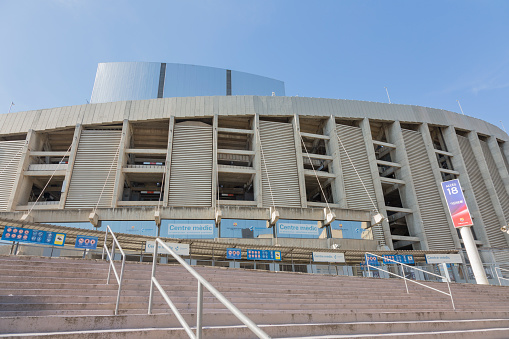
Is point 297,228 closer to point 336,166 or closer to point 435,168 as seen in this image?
point 336,166

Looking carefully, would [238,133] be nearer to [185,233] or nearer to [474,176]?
[185,233]

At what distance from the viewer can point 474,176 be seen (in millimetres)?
34125

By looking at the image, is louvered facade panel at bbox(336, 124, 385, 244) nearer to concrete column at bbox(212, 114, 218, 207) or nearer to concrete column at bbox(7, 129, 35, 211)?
concrete column at bbox(212, 114, 218, 207)

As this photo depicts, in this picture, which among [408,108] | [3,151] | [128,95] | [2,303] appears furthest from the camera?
[128,95]

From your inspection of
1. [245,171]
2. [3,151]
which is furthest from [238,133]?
[3,151]

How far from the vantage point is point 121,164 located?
1024 inches

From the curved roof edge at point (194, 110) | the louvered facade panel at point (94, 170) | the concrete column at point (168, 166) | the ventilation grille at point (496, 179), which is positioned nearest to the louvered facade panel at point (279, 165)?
the curved roof edge at point (194, 110)

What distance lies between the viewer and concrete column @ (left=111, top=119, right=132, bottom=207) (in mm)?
24781

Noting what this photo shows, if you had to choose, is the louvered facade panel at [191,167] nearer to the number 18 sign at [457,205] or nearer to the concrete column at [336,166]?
the concrete column at [336,166]

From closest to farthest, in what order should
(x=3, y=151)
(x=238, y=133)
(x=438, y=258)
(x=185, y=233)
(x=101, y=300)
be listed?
(x=101, y=300)
(x=438, y=258)
(x=185, y=233)
(x=3, y=151)
(x=238, y=133)

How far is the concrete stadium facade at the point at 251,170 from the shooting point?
23344 mm

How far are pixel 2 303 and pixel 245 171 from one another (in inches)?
935

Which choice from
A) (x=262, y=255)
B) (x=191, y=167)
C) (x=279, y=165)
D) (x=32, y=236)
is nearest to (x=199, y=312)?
(x=32, y=236)

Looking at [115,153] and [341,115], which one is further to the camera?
[341,115]
